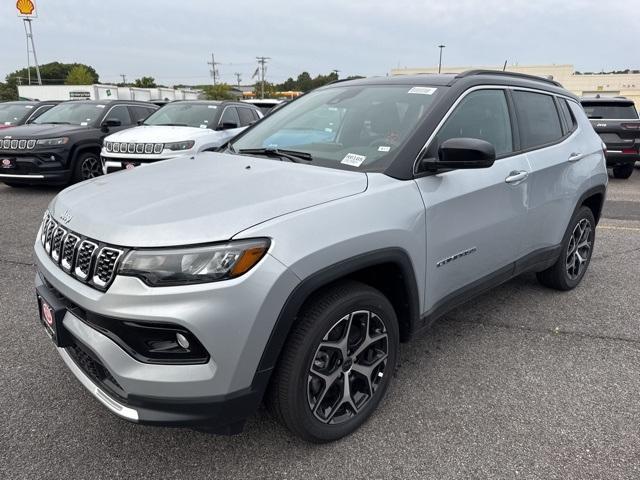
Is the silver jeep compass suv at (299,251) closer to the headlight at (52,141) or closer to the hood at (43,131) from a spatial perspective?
the headlight at (52,141)

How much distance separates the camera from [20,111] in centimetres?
1166

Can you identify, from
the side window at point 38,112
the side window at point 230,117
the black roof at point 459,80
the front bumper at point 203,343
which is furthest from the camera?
the side window at point 38,112

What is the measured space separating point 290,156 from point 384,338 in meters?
1.16

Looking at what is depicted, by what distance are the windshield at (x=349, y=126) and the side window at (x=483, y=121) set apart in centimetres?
19

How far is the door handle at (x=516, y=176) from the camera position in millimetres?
3168

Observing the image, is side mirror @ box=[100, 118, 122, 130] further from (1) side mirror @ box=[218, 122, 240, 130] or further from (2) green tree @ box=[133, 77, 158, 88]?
(2) green tree @ box=[133, 77, 158, 88]

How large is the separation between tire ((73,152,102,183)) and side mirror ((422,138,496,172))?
7.96m

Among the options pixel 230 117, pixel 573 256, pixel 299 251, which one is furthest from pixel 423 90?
pixel 230 117

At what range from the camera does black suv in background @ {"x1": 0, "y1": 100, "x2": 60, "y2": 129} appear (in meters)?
11.1

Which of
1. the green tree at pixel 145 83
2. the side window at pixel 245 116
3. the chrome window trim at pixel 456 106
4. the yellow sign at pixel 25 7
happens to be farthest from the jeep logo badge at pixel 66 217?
the green tree at pixel 145 83

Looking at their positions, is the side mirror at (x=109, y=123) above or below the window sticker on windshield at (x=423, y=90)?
below

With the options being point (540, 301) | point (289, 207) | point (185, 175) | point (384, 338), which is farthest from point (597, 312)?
point (185, 175)

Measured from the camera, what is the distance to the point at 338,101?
338cm

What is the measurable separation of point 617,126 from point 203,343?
11.9 m
